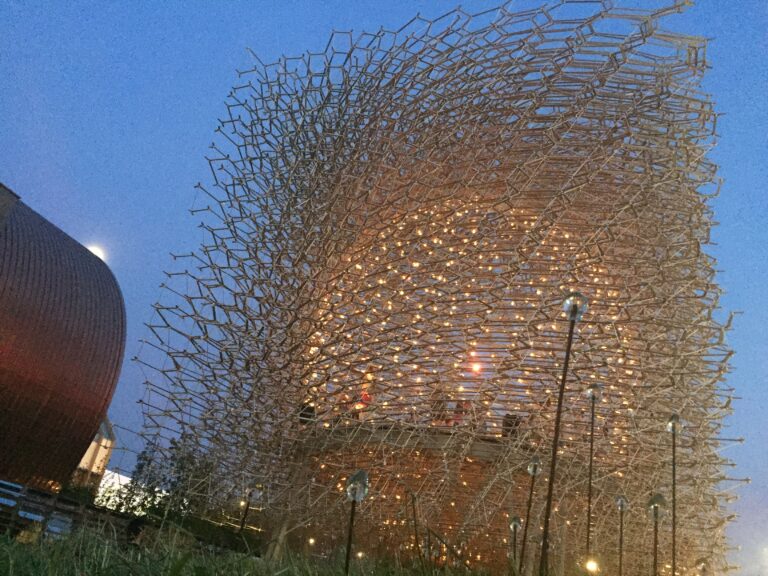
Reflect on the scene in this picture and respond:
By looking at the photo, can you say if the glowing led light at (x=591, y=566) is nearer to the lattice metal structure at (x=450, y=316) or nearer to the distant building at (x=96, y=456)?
the lattice metal structure at (x=450, y=316)

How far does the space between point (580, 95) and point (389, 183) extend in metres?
3.91

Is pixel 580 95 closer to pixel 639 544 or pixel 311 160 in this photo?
pixel 311 160

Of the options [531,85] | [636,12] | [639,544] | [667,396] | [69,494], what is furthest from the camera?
[69,494]

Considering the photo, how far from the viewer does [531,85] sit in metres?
13.0

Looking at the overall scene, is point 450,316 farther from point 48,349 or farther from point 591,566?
point 48,349

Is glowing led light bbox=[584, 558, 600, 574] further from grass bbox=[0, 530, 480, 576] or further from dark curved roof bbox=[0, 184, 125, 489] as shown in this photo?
dark curved roof bbox=[0, 184, 125, 489]

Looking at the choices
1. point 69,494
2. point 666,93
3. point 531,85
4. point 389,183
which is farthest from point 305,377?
point 69,494

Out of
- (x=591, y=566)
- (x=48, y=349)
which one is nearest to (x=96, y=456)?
(x=48, y=349)

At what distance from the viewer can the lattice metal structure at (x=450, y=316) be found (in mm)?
12172

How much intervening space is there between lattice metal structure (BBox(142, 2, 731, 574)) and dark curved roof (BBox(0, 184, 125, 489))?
5.82 m

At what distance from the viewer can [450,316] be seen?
37.4 ft

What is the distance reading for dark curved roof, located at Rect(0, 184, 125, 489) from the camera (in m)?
17.1

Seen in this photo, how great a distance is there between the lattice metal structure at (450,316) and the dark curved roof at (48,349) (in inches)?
229

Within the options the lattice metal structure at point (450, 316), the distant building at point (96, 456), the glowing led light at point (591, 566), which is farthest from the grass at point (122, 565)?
the distant building at point (96, 456)
